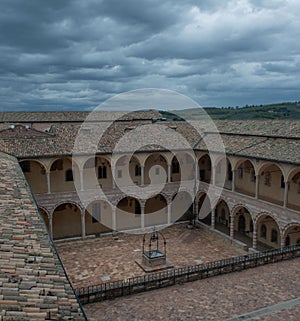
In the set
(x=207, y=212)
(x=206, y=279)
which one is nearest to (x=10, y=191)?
(x=206, y=279)

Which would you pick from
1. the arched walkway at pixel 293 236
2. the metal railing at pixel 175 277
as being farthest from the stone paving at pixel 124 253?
the metal railing at pixel 175 277

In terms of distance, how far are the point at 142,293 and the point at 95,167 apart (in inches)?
673

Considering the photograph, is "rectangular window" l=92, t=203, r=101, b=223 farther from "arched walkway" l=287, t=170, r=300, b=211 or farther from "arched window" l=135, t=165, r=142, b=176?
"arched walkway" l=287, t=170, r=300, b=211

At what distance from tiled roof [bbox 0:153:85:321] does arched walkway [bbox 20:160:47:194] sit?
16808mm

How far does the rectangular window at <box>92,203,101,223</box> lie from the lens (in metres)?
29.5

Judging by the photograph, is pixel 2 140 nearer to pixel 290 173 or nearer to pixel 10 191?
pixel 10 191

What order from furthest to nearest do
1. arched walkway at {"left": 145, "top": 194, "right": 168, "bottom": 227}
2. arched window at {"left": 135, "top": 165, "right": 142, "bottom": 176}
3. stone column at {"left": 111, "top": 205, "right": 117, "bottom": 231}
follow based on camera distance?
arched walkway at {"left": 145, "top": 194, "right": 168, "bottom": 227} < arched window at {"left": 135, "top": 165, "right": 142, "bottom": 176} < stone column at {"left": 111, "top": 205, "right": 117, "bottom": 231}

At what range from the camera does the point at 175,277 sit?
1374cm

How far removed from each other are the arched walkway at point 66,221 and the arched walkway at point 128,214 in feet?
11.8

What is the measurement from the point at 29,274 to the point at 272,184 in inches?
912

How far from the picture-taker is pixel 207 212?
1275 inches

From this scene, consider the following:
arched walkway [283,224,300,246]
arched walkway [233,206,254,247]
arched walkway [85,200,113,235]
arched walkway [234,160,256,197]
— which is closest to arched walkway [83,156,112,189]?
arched walkway [85,200,113,235]

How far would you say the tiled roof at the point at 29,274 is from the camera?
5.37m

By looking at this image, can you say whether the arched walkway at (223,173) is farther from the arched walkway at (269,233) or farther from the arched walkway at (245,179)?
the arched walkway at (269,233)
